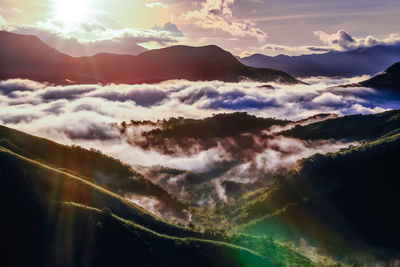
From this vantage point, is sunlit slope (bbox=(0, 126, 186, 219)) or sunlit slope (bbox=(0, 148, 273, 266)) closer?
sunlit slope (bbox=(0, 148, 273, 266))

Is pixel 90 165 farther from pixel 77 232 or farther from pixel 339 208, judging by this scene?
pixel 339 208

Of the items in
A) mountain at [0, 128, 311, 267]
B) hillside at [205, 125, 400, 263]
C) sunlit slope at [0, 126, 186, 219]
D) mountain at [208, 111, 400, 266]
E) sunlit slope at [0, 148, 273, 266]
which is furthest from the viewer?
sunlit slope at [0, 126, 186, 219]

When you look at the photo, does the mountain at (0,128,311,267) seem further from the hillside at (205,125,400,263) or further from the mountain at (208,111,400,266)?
the hillside at (205,125,400,263)

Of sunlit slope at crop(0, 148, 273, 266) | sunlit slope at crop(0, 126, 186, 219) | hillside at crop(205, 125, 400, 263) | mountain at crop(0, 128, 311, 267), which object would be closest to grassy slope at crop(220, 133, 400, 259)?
hillside at crop(205, 125, 400, 263)

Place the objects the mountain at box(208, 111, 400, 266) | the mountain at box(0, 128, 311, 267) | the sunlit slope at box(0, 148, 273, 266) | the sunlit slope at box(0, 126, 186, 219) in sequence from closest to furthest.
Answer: the sunlit slope at box(0, 148, 273, 266)
the mountain at box(0, 128, 311, 267)
the mountain at box(208, 111, 400, 266)
the sunlit slope at box(0, 126, 186, 219)

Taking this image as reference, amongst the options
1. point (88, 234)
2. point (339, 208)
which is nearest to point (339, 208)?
point (339, 208)

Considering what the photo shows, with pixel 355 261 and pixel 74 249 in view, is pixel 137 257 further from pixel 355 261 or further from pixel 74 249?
pixel 355 261

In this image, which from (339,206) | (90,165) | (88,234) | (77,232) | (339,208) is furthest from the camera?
(90,165)

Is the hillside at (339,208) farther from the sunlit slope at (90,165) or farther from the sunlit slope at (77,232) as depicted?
the sunlit slope at (77,232)

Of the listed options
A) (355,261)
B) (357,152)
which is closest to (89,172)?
(355,261)
